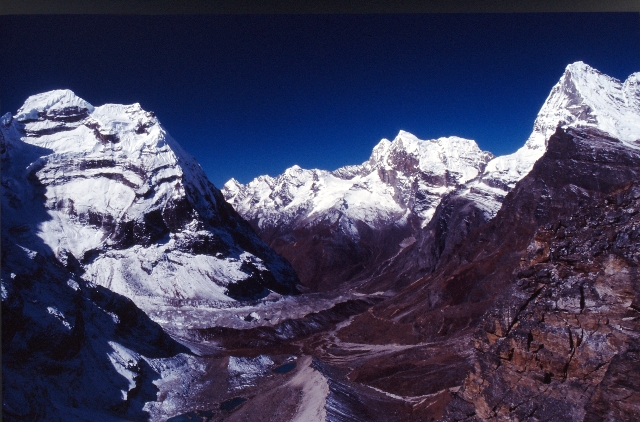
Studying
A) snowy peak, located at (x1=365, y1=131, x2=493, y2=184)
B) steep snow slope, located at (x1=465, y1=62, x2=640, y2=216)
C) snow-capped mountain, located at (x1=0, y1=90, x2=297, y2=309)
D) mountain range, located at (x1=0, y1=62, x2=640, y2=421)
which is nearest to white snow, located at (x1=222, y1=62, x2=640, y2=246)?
steep snow slope, located at (x1=465, y1=62, x2=640, y2=216)

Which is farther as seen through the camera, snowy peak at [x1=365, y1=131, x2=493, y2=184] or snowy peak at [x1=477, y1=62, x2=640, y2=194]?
→ snowy peak at [x1=365, y1=131, x2=493, y2=184]

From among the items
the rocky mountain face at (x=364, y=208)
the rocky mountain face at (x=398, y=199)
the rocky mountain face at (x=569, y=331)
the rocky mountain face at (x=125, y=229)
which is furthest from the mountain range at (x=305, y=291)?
the rocky mountain face at (x=364, y=208)

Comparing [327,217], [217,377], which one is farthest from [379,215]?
[217,377]

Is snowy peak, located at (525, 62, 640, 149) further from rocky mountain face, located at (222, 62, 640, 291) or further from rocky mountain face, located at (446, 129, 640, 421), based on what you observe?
rocky mountain face, located at (446, 129, 640, 421)

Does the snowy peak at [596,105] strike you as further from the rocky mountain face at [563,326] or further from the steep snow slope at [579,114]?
the rocky mountain face at [563,326]

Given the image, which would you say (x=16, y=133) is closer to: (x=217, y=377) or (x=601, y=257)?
(x=217, y=377)
